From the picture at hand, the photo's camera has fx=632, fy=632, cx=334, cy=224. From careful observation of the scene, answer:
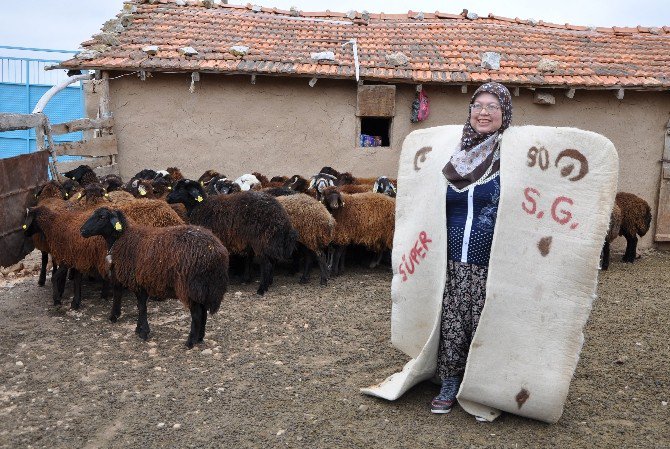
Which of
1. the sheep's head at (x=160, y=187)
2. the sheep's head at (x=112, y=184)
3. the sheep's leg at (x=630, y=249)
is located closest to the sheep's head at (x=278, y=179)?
the sheep's head at (x=160, y=187)

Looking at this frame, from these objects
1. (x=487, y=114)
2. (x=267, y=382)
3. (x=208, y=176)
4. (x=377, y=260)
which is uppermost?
(x=487, y=114)

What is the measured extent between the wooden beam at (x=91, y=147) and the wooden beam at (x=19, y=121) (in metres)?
1.28

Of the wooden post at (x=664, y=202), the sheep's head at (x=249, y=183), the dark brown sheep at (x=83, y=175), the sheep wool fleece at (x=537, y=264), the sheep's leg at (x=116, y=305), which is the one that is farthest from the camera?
the wooden post at (x=664, y=202)

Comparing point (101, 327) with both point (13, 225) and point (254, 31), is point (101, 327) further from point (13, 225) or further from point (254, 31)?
point (254, 31)

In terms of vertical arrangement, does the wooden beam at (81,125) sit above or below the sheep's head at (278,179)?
above

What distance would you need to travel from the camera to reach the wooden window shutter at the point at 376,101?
1179 centimetres

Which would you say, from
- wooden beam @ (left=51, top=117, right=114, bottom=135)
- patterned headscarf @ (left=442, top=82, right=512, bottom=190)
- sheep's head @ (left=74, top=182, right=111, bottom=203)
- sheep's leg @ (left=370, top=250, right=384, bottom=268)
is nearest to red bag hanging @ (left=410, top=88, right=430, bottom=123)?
sheep's leg @ (left=370, top=250, right=384, bottom=268)

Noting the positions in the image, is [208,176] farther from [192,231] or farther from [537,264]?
[537,264]

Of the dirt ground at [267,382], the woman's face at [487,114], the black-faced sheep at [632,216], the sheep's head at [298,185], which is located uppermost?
the woman's face at [487,114]

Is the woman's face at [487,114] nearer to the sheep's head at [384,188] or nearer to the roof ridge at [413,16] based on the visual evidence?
the sheep's head at [384,188]

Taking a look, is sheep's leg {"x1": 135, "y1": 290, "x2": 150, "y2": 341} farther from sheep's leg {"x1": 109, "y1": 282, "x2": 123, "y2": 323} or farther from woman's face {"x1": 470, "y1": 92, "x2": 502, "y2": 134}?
woman's face {"x1": 470, "y1": 92, "x2": 502, "y2": 134}

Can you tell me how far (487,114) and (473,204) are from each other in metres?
0.59

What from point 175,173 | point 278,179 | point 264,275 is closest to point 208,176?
point 175,173

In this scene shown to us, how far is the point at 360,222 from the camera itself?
8961 mm
